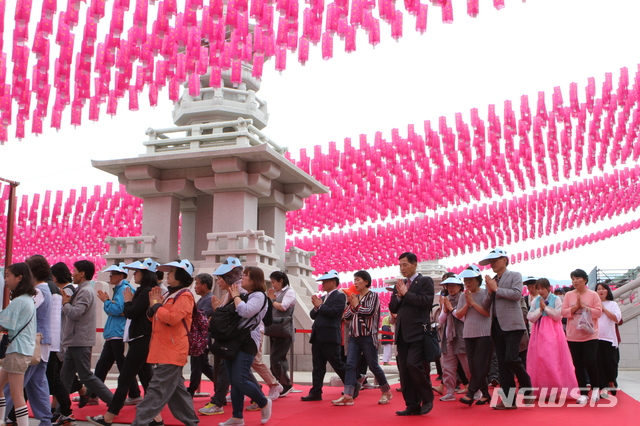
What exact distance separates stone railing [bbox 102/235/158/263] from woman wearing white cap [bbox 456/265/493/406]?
30.3ft

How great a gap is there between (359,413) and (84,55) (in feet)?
19.0

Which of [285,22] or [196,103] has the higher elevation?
[196,103]

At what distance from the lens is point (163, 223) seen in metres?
15.2

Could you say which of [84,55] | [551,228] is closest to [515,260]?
[551,228]

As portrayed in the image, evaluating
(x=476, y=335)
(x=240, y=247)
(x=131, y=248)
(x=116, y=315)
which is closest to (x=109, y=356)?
(x=116, y=315)

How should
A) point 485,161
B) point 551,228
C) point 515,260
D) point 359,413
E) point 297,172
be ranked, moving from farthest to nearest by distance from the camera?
point 515,260 < point 551,228 < point 297,172 < point 485,161 < point 359,413

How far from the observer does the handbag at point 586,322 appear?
7.89 metres

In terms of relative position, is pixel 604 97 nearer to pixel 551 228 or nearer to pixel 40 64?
pixel 551 228

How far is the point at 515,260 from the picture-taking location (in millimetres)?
23859

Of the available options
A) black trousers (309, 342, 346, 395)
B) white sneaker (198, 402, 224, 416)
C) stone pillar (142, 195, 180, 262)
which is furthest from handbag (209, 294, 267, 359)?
stone pillar (142, 195, 180, 262)

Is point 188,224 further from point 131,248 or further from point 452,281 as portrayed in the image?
point 452,281

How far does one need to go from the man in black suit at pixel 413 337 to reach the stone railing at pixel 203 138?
8.69 metres

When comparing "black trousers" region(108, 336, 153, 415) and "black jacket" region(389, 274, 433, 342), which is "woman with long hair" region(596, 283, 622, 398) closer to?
"black jacket" region(389, 274, 433, 342)

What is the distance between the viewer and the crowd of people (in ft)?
18.3
